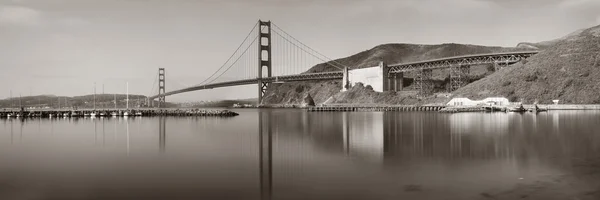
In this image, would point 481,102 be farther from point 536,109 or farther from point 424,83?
point 424,83

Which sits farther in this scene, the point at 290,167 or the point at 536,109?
the point at 536,109

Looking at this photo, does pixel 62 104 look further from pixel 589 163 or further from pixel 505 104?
pixel 589 163

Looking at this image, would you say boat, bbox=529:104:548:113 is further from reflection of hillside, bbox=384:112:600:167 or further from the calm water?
the calm water

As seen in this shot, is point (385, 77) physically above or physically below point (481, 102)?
above

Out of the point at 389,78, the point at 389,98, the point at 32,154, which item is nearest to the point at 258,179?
the point at 32,154

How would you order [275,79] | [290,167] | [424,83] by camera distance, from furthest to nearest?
[275,79] → [424,83] → [290,167]

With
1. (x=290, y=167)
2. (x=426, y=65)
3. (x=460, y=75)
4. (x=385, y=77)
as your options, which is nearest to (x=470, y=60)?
(x=460, y=75)

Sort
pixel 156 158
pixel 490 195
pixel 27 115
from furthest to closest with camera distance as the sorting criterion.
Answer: pixel 27 115 → pixel 156 158 → pixel 490 195
